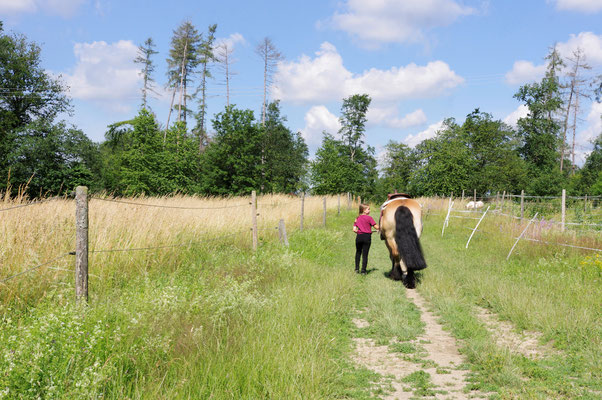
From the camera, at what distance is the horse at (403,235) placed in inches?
290

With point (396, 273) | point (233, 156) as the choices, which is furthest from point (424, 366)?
point (233, 156)

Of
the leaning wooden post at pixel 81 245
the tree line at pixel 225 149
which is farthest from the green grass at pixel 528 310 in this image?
the tree line at pixel 225 149

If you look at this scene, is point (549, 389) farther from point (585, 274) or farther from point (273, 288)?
point (585, 274)

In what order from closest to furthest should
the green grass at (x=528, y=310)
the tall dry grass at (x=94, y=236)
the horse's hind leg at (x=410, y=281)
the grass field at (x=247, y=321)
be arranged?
the grass field at (x=247, y=321)
the green grass at (x=528, y=310)
the tall dry grass at (x=94, y=236)
the horse's hind leg at (x=410, y=281)

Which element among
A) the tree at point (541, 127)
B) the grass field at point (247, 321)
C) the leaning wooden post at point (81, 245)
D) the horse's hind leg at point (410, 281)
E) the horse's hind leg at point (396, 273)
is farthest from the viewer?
the tree at point (541, 127)

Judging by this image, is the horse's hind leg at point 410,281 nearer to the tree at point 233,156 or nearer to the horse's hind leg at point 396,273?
the horse's hind leg at point 396,273

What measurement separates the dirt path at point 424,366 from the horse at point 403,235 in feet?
7.22

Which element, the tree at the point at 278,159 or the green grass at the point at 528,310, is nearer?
the green grass at the point at 528,310

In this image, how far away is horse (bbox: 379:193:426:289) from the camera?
7359 millimetres

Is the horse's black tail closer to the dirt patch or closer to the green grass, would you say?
the green grass

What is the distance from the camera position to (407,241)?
7.52 m

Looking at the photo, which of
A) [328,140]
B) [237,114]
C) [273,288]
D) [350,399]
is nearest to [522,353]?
[350,399]

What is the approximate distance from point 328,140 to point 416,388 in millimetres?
46035

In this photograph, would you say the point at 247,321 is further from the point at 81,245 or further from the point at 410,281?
the point at 410,281
